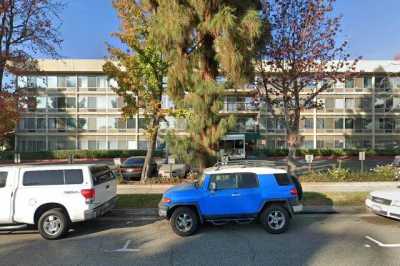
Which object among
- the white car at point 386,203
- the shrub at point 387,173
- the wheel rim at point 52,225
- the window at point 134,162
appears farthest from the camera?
the window at point 134,162

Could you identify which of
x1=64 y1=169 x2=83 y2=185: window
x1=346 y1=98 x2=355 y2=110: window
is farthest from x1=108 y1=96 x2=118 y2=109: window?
x1=64 y1=169 x2=83 y2=185: window

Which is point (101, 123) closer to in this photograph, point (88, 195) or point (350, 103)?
point (350, 103)

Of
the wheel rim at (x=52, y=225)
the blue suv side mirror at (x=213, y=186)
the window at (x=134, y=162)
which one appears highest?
the blue suv side mirror at (x=213, y=186)

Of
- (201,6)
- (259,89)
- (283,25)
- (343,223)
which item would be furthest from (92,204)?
(283,25)

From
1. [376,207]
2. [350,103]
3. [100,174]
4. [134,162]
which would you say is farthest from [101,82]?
[376,207]

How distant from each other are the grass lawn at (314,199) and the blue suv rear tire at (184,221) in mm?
3155

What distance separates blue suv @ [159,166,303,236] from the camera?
Result: 289 inches

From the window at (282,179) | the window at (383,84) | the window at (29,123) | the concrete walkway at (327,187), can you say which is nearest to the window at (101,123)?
the window at (29,123)

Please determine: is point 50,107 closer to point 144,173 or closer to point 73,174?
point 144,173

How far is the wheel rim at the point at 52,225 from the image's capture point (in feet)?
23.8

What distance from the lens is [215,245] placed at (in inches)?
258

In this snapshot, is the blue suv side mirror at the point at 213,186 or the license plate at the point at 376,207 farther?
the license plate at the point at 376,207

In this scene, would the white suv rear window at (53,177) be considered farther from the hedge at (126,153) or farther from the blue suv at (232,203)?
the hedge at (126,153)

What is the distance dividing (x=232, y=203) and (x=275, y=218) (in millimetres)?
1155
